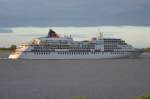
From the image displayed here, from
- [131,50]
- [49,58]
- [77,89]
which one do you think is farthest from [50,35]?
[77,89]

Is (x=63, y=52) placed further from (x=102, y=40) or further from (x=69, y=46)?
(x=102, y=40)

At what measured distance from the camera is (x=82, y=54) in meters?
108

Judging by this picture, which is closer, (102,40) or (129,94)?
(129,94)

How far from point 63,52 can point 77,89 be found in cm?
6910

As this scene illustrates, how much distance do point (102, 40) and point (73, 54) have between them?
7.97m

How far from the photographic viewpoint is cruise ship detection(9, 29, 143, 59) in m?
107

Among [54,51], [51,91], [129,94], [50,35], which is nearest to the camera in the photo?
[129,94]

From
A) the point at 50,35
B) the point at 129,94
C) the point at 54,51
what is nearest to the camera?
the point at 129,94

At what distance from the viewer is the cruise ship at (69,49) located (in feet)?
350

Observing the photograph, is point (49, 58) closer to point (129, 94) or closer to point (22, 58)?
point (22, 58)

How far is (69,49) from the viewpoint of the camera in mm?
107375

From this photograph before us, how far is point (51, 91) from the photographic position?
3647 cm

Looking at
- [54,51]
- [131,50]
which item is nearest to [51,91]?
[54,51]

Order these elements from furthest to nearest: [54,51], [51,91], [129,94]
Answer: [54,51] → [51,91] → [129,94]
